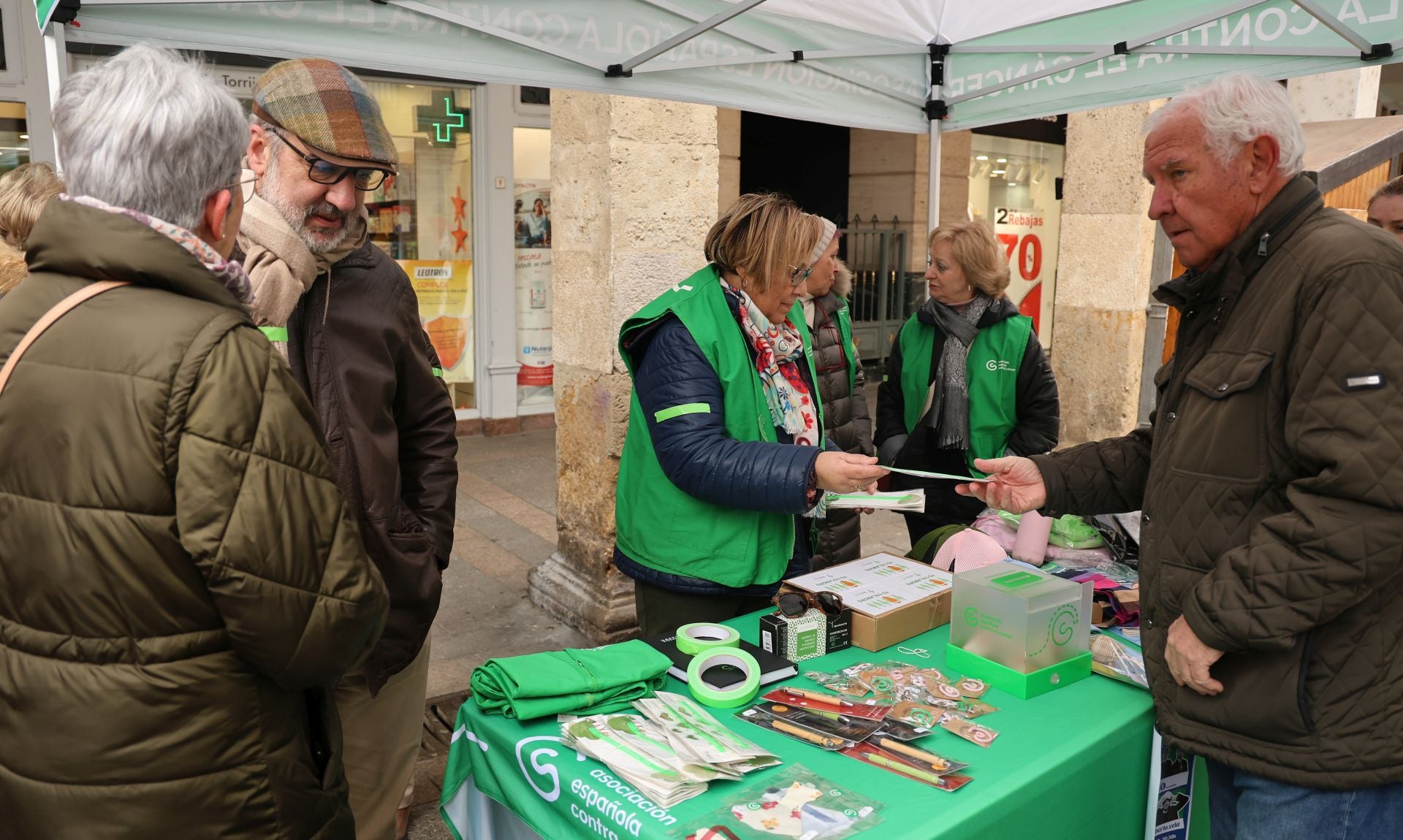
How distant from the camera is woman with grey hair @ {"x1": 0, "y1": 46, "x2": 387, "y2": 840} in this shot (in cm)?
131

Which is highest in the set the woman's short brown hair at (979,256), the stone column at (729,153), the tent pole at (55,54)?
the stone column at (729,153)

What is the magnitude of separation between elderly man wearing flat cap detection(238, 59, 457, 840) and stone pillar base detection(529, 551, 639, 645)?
230 centimetres

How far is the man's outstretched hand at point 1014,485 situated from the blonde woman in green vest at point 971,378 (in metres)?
1.42

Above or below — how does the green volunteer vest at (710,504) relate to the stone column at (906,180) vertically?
below

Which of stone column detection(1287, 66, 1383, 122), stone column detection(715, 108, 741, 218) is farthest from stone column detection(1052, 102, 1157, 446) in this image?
stone column detection(715, 108, 741, 218)

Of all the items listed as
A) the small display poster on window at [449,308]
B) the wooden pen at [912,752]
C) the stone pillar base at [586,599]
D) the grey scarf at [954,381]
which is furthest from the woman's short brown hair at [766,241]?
the small display poster on window at [449,308]

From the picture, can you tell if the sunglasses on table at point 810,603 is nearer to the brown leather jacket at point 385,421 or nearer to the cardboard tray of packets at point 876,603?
Answer: the cardboard tray of packets at point 876,603

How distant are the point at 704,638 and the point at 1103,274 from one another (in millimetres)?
5299

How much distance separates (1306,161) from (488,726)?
3.90 m

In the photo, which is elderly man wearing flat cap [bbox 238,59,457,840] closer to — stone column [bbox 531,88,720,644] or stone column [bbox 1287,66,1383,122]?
stone column [bbox 531,88,720,644]

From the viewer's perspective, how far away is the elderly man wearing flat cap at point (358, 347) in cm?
195

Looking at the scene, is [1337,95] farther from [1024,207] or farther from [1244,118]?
[1244,118]

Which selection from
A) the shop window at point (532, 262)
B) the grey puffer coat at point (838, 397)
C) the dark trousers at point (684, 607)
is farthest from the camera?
the shop window at point (532, 262)

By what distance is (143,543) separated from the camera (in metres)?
1.31
